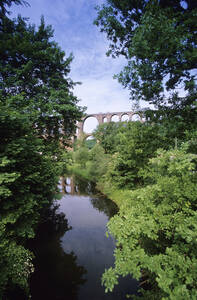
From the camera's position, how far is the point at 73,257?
7.70 m

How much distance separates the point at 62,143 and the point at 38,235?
21.7 feet

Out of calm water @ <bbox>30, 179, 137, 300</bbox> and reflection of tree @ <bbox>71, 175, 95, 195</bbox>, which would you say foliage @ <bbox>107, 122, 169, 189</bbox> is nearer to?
calm water @ <bbox>30, 179, 137, 300</bbox>

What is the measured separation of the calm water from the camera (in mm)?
5777

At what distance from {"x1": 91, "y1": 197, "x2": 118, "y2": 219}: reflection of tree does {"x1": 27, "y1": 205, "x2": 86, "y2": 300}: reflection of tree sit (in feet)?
15.3

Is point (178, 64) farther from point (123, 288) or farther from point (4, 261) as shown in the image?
point (123, 288)

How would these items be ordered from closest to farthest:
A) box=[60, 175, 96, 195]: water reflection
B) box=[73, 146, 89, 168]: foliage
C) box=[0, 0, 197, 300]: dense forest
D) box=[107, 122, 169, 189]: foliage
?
1. box=[0, 0, 197, 300]: dense forest
2. box=[107, 122, 169, 189]: foliage
3. box=[60, 175, 96, 195]: water reflection
4. box=[73, 146, 89, 168]: foliage

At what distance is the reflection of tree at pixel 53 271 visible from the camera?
570cm

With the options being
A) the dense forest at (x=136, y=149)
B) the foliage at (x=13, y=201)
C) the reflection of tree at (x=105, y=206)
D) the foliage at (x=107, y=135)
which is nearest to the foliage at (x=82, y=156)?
the foliage at (x=107, y=135)

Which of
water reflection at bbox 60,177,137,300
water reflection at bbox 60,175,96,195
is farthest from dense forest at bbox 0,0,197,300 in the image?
water reflection at bbox 60,175,96,195

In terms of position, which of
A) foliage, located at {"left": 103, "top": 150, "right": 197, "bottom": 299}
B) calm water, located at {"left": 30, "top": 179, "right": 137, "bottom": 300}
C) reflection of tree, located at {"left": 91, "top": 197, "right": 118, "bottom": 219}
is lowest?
reflection of tree, located at {"left": 91, "top": 197, "right": 118, "bottom": 219}

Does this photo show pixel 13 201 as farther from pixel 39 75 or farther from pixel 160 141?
pixel 39 75

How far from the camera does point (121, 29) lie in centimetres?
547

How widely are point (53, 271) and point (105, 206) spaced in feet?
26.9

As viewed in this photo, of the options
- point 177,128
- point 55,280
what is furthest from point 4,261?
point 177,128
